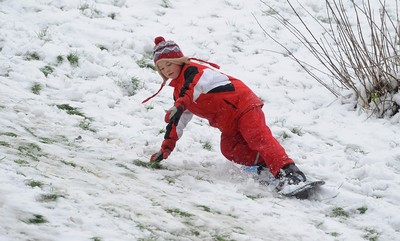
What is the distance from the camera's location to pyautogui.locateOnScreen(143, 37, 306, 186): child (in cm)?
392

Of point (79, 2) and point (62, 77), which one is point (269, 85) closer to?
point (62, 77)

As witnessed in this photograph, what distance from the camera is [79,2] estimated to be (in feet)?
22.6

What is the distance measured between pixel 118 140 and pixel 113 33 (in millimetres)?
2354

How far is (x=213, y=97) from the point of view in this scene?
13.5ft

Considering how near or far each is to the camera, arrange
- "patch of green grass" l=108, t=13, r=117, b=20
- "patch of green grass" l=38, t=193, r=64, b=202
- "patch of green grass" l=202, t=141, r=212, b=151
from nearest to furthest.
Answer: "patch of green grass" l=38, t=193, r=64, b=202
"patch of green grass" l=202, t=141, r=212, b=151
"patch of green grass" l=108, t=13, r=117, b=20

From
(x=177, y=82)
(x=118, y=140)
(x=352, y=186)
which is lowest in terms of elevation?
(x=118, y=140)

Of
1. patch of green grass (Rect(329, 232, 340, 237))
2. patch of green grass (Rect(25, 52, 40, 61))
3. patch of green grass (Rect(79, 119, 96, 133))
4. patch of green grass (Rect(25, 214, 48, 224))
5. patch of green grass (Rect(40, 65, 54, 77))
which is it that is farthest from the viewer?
patch of green grass (Rect(25, 52, 40, 61))

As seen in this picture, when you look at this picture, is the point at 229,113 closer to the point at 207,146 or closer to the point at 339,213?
the point at 207,146

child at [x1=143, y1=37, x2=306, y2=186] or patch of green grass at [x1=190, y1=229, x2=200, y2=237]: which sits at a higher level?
child at [x1=143, y1=37, x2=306, y2=186]

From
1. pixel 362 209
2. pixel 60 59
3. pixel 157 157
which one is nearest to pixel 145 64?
pixel 60 59

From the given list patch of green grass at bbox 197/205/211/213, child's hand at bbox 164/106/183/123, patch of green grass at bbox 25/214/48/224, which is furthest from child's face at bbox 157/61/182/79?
patch of green grass at bbox 25/214/48/224

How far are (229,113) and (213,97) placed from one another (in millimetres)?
175

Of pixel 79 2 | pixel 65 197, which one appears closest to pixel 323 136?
pixel 65 197

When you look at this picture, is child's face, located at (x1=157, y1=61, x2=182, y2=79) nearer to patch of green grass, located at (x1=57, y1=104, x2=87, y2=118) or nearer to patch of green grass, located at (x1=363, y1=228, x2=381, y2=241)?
patch of green grass, located at (x1=57, y1=104, x2=87, y2=118)
